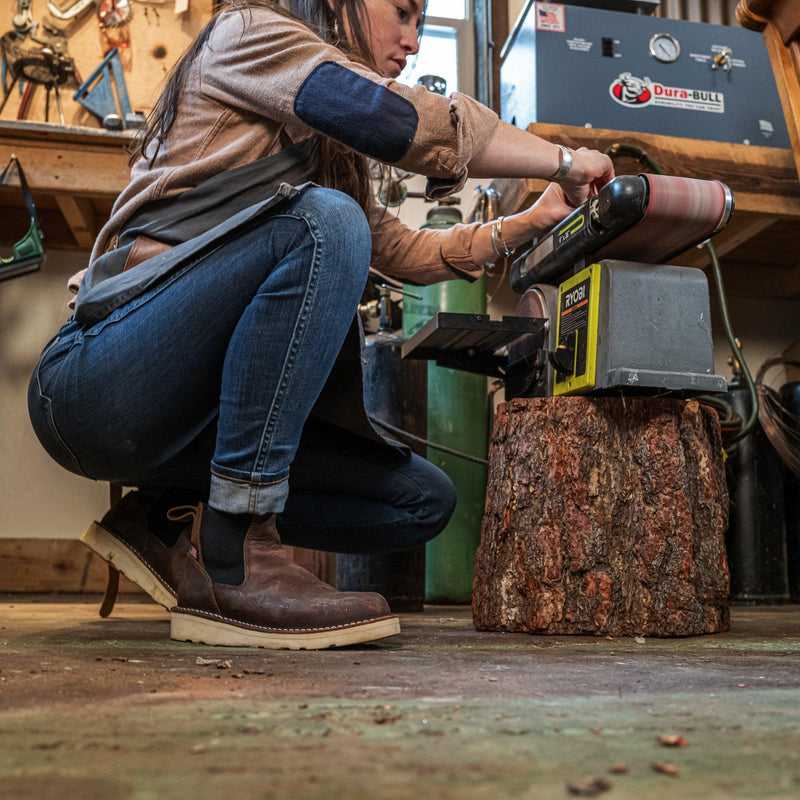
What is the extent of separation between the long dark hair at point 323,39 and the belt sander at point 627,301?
300 mm

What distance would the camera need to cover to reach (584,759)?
48 centimetres

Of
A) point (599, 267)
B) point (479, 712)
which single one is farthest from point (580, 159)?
Answer: point (479, 712)

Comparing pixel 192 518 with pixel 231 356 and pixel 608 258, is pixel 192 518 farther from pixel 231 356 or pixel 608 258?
pixel 608 258

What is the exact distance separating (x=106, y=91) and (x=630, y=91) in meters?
1.52

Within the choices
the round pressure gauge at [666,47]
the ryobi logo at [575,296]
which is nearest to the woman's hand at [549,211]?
the ryobi logo at [575,296]

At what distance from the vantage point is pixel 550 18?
2.19 m

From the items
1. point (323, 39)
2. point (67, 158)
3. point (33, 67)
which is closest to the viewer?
point (323, 39)

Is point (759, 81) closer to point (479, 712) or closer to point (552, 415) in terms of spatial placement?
point (552, 415)

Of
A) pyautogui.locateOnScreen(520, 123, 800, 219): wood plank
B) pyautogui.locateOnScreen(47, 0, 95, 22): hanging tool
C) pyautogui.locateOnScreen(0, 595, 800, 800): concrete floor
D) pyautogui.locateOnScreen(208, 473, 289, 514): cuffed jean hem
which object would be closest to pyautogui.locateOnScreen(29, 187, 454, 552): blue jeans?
pyautogui.locateOnScreen(208, 473, 289, 514): cuffed jean hem

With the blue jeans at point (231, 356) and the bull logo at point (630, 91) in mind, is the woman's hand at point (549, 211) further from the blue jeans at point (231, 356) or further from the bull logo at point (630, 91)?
the bull logo at point (630, 91)

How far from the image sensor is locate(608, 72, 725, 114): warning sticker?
219 cm

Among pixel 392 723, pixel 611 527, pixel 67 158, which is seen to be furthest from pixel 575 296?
pixel 67 158

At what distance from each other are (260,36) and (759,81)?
1.69 meters

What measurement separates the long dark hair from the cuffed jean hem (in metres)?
0.50
